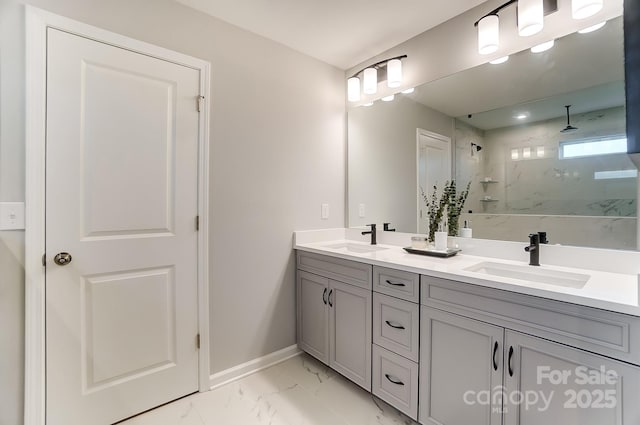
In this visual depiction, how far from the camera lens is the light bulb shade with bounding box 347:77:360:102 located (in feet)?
8.13

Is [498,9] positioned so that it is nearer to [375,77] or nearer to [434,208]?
[375,77]

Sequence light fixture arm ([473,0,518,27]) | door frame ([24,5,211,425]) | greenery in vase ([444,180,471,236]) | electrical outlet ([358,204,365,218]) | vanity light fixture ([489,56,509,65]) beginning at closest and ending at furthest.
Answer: door frame ([24,5,211,425]) → light fixture arm ([473,0,518,27]) → vanity light fixture ([489,56,509,65]) → greenery in vase ([444,180,471,236]) → electrical outlet ([358,204,365,218])

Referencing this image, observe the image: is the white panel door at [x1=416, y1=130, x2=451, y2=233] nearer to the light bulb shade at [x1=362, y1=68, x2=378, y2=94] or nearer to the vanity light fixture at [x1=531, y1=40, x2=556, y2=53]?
the light bulb shade at [x1=362, y1=68, x2=378, y2=94]

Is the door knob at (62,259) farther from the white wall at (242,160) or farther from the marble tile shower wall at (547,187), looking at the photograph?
the marble tile shower wall at (547,187)

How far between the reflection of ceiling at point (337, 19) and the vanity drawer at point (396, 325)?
5.75ft

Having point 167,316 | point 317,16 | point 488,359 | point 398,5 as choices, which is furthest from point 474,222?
point 167,316

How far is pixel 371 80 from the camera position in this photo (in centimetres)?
235

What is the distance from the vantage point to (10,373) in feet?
4.49

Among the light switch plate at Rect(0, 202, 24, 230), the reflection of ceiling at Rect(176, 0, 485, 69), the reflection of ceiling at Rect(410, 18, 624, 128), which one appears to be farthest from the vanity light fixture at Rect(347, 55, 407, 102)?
the light switch plate at Rect(0, 202, 24, 230)

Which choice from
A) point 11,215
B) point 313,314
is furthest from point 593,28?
point 11,215

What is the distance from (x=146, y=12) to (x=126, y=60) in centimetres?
32

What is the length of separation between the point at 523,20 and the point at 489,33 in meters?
0.17

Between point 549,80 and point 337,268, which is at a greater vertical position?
point 549,80

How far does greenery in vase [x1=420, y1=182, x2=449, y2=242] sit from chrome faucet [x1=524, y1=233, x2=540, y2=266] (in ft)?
1.77
